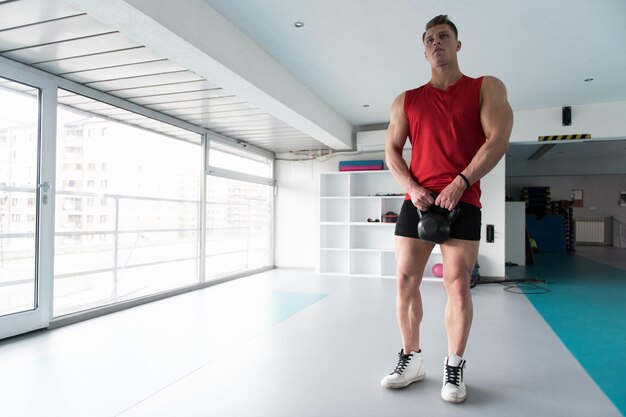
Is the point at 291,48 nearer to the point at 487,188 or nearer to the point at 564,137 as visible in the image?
the point at 487,188

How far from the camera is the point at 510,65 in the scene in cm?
364

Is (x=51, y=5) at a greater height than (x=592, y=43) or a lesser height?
lesser

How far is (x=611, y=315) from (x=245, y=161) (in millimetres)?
5180

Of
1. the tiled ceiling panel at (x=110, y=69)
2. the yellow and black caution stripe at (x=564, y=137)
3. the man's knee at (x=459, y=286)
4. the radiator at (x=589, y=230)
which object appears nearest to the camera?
the man's knee at (x=459, y=286)

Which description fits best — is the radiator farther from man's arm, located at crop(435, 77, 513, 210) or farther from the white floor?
man's arm, located at crop(435, 77, 513, 210)

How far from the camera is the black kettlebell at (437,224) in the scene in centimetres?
149

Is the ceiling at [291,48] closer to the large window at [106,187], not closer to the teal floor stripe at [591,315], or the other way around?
the large window at [106,187]

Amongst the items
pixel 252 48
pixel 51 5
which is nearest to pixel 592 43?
pixel 252 48

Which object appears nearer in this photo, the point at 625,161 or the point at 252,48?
the point at 252,48

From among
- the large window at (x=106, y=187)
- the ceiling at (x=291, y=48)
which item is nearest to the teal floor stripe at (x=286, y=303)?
the large window at (x=106, y=187)

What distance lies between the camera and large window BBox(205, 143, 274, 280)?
5566 millimetres

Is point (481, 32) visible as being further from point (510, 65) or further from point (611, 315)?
point (611, 315)

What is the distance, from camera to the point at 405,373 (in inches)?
69.1

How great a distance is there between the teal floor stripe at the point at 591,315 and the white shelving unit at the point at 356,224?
1.97m
